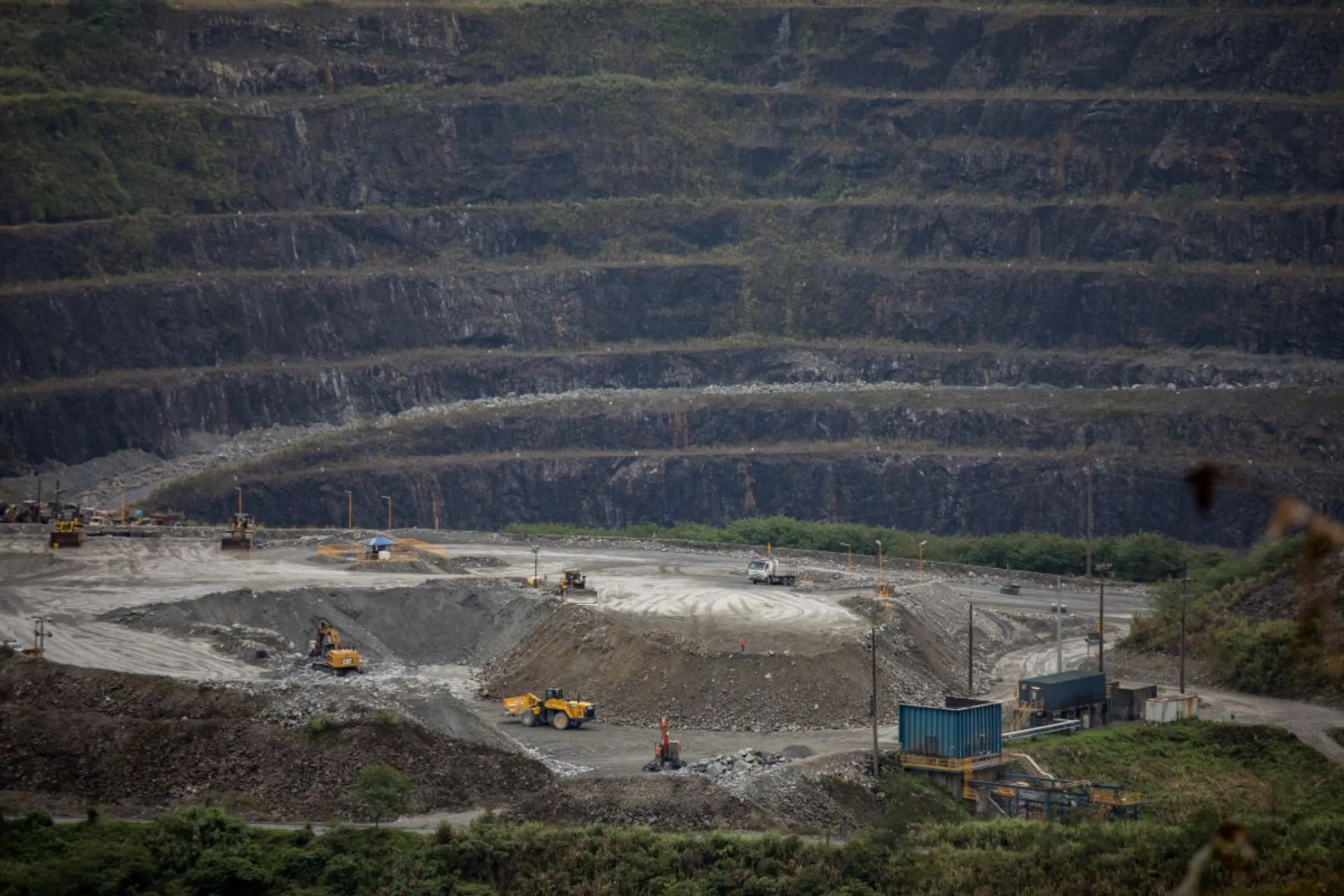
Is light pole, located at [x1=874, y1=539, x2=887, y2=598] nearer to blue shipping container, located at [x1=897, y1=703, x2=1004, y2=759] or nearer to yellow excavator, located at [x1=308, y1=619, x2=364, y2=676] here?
yellow excavator, located at [x1=308, y1=619, x2=364, y2=676]

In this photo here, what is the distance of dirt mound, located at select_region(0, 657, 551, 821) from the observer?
223ft

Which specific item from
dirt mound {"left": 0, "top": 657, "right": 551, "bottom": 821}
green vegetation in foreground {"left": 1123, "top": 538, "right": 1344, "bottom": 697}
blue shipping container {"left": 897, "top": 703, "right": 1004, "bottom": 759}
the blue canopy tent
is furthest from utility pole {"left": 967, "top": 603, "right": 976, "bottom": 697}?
the blue canopy tent

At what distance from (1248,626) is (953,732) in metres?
21.3

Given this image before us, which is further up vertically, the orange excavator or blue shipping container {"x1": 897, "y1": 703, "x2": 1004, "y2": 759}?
blue shipping container {"x1": 897, "y1": 703, "x2": 1004, "y2": 759}

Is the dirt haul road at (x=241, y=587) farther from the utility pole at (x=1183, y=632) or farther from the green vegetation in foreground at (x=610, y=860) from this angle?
the green vegetation in foreground at (x=610, y=860)

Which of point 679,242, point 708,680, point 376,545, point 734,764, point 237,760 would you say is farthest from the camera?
point 679,242

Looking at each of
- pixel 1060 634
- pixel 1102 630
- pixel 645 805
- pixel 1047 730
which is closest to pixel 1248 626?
pixel 1102 630

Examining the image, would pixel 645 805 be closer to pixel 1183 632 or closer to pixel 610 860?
pixel 610 860

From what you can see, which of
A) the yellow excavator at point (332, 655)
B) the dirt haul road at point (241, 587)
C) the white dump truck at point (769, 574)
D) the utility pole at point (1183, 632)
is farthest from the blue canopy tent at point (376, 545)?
the utility pole at point (1183, 632)

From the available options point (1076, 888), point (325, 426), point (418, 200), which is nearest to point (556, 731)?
point (1076, 888)

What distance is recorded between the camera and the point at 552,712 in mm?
78312

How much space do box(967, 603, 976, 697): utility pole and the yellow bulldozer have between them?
11.9 m

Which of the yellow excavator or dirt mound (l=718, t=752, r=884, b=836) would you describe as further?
the yellow excavator

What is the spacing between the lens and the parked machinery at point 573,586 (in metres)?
96.2
